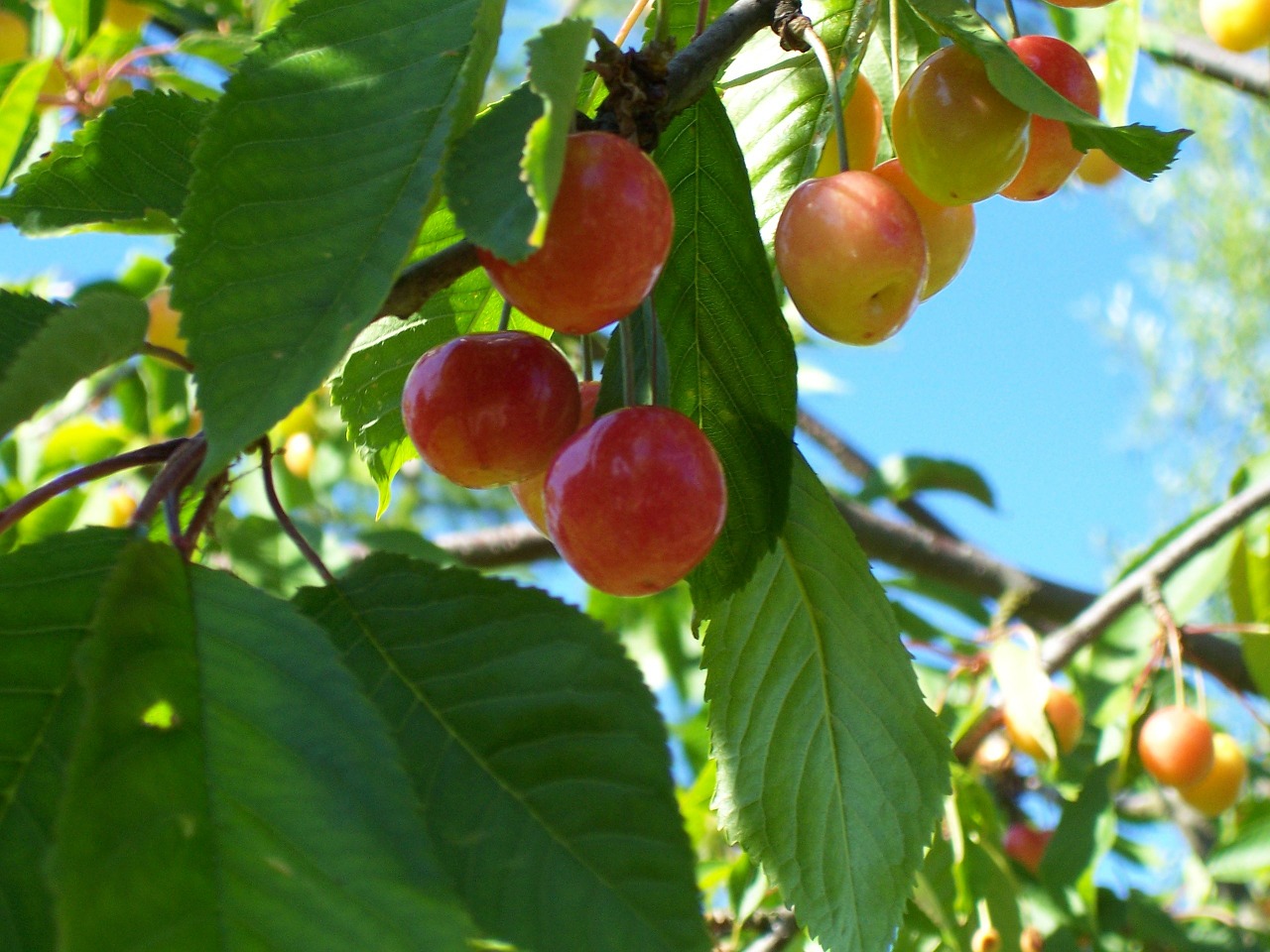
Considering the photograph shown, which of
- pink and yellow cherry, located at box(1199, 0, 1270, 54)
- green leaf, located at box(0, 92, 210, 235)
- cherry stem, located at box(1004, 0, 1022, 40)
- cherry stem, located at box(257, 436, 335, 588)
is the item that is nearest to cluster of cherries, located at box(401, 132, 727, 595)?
cherry stem, located at box(257, 436, 335, 588)

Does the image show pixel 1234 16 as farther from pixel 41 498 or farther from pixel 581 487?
pixel 41 498

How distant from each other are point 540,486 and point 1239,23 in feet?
6.55

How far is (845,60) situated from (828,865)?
0.68 metres

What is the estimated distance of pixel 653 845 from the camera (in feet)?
2.09

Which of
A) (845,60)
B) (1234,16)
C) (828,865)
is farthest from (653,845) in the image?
(1234,16)

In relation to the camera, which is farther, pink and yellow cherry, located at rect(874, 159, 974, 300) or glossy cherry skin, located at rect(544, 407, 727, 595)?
pink and yellow cherry, located at rect(874, 159, 974, 300)

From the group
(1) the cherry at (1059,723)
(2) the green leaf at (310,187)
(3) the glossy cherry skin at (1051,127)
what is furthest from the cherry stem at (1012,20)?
(1) the cherry at (1059,723)

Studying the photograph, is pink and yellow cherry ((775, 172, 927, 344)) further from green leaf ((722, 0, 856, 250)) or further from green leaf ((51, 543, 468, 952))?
green leaf ((51, 543, 468, 952))

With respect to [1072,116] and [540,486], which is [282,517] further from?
[1072,116]

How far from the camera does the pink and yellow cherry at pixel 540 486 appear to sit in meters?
0.95

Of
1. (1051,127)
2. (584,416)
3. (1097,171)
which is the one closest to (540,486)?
(584,416)

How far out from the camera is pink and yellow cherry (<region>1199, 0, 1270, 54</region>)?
7.45ft

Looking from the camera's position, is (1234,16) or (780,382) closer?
(780,382)

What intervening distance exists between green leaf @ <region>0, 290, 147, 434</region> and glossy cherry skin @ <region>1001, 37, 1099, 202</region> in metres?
0.68
